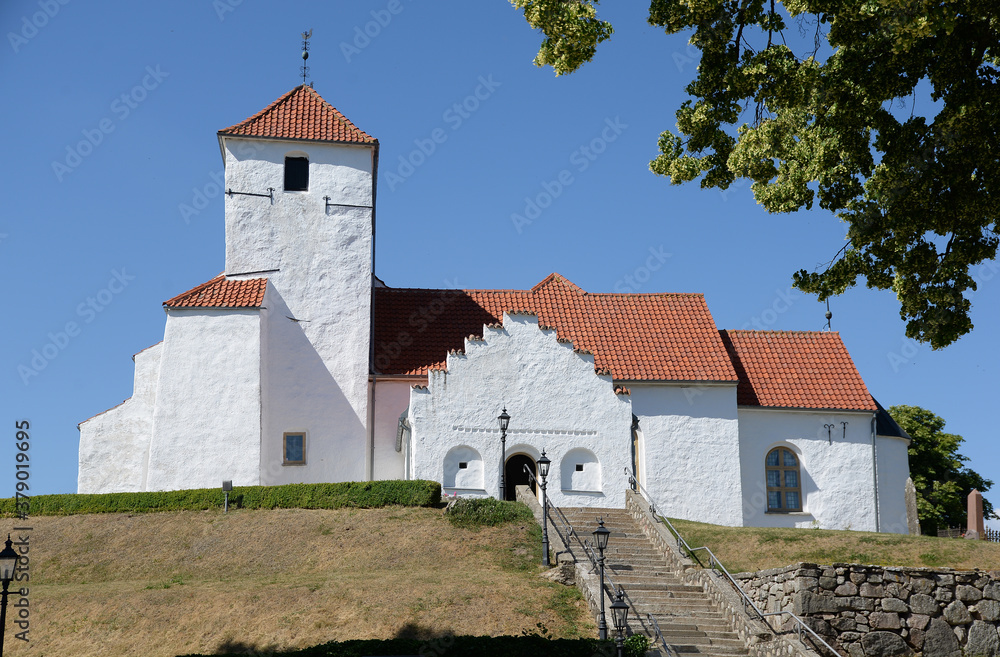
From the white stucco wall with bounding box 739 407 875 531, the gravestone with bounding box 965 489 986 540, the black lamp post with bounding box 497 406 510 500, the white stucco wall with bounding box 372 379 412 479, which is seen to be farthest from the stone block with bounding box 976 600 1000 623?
the white stucco wall with bounding box 372 379 412 479

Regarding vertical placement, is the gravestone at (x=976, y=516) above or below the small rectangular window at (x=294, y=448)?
below

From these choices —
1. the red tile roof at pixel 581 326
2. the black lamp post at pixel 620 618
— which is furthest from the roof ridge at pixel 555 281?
the black lamp post at pixel 620 618

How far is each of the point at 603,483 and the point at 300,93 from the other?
635 inches

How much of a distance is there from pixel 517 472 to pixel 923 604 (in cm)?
1298

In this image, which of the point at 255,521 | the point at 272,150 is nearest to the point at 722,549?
the point at 255,521

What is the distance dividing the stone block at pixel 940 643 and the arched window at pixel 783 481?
490 inches

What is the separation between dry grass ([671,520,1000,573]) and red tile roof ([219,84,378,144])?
15994 mm

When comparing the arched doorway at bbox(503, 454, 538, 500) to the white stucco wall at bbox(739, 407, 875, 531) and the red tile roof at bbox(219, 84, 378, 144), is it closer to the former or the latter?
the white stucco wall at bbox(739, 407, 875, 531)

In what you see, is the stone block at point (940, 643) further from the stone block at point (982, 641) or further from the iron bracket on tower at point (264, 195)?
the iron bracket on tower at point (264, 195)

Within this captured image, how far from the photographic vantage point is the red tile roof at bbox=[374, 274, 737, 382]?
30.4 meters

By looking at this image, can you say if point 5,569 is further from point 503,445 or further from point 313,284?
point 313,284

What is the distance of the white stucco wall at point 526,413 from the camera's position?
26891 mm

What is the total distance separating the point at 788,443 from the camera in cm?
3041

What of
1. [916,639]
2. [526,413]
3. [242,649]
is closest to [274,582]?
[242,649]
